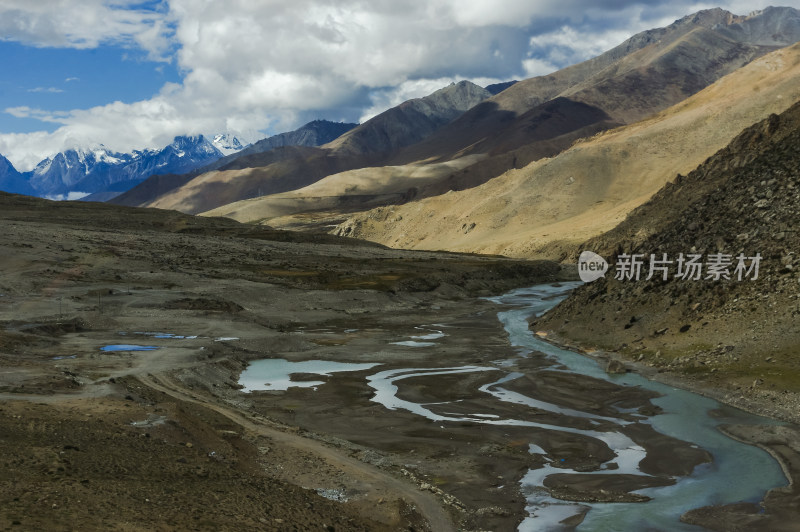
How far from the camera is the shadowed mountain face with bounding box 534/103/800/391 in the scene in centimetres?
3497

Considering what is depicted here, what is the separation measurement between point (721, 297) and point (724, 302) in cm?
45

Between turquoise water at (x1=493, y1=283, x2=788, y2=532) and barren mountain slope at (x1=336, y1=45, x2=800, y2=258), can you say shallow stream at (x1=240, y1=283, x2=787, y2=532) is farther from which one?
barren mountain slope at (x1=336, y1=45, x2=800, y2=258)

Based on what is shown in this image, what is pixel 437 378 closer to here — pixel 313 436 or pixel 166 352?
pixel 313 436

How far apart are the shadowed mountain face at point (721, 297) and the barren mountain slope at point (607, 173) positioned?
83.9m

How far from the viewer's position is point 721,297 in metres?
40.1

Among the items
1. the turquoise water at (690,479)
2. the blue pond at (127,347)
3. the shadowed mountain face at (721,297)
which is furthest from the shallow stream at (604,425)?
the blue pond at (127,347)

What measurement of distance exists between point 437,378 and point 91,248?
6898 cm

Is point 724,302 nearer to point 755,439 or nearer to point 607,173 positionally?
point 755,439

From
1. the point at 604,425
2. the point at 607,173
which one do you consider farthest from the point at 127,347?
the point at 607,173

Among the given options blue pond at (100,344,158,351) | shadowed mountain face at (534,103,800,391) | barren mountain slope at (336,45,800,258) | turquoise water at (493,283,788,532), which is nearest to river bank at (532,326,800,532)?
turquoise water at (493,283,788,532)

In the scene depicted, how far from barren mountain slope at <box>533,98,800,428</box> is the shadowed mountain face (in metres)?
0.07

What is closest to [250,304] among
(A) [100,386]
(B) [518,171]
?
(A) [100,386]

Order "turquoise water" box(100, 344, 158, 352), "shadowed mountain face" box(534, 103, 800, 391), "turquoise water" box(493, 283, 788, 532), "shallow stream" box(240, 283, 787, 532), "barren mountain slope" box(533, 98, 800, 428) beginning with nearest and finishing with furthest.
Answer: "turquoise water" box(493, 283, 788, 532) < "shallow stream" box(240, 283, 787, 532) < "barren mountain slope" box(533, 98, 800, 428) < "shadowed mountain face" box(534, 103, 800, 391) < "turquoise water" box(100, 344, 158, 352)

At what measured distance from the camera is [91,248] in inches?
3634
